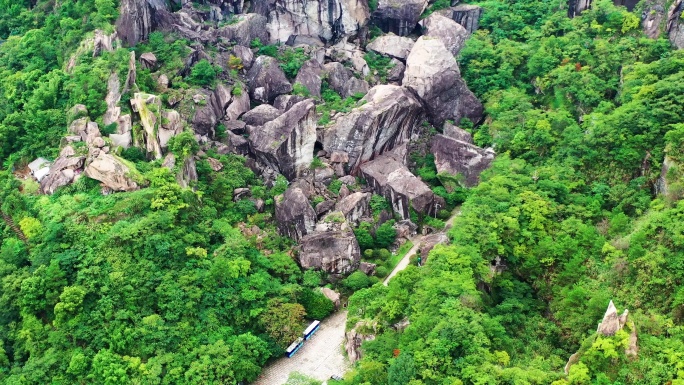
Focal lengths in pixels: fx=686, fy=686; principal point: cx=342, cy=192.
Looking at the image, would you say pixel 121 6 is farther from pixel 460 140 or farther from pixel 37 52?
pixel 460 140

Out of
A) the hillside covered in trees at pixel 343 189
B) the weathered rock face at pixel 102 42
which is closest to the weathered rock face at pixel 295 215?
the hillside covered in trees at pixel 343 189

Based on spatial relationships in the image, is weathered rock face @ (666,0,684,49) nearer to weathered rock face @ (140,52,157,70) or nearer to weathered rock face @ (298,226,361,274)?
weathered rock face @ (298,226,361,274)

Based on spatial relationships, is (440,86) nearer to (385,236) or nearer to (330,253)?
(385,236)

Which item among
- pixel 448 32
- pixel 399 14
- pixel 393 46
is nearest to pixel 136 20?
pixel 393 46

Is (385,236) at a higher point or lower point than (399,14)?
lower

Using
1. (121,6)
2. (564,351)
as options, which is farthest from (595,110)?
(121,6)
